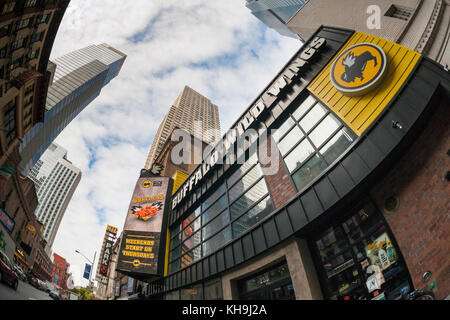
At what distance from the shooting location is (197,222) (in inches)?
696

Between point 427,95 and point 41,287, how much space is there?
3715cm

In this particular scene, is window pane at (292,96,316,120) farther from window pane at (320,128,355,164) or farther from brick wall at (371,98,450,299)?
brick wall at (371,98,450,299)

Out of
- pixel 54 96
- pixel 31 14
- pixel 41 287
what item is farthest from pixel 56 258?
pixel 31 14

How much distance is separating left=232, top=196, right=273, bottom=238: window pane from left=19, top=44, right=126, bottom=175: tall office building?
5564cm

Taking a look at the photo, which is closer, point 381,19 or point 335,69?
point 335,69

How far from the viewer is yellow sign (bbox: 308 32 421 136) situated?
7.88 meters

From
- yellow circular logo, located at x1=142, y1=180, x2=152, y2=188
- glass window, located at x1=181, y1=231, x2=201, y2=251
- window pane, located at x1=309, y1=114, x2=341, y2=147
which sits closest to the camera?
window pane, located at x1=309, y1=114, x2=341, y2=147

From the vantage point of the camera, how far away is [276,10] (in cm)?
6288

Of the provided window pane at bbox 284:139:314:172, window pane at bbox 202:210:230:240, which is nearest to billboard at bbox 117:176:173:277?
window pane at bbox 202:210:230:240

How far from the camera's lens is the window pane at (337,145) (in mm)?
8930

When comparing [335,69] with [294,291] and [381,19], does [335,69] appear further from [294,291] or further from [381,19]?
[381,19]

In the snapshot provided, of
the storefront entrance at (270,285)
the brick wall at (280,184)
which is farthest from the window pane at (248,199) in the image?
the storefront entrance at (270,285)

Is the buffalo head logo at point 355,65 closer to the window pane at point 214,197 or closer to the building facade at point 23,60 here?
the window pane at point 214,197

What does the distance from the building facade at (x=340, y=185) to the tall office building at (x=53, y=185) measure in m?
Result: 186
